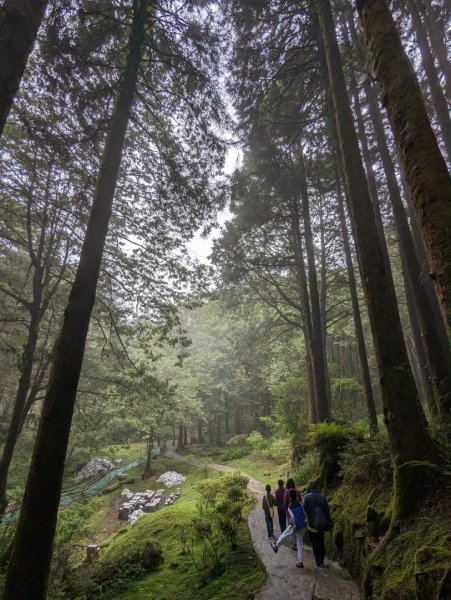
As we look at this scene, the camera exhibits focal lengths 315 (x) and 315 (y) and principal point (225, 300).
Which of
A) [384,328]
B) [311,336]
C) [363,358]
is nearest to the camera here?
[384,328]

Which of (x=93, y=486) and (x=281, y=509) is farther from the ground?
(x=281, y=509)

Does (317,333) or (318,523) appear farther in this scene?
(317,333)

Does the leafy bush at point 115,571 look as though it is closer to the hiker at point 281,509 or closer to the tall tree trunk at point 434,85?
the hiker at point 281,509

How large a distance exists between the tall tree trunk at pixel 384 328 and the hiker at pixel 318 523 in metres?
1.72

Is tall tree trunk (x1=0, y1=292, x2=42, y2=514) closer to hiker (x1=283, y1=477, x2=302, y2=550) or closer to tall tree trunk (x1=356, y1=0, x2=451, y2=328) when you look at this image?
hiker (x1=283, y1=477, x2=302, y2=550)

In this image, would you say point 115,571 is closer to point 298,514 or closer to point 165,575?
point 165,575

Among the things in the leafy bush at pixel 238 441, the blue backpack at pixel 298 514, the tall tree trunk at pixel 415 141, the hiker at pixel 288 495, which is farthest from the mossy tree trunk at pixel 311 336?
the leafy bush at pixel 238 441

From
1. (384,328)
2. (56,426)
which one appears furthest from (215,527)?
(384,328)

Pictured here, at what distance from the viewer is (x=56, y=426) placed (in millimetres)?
4113

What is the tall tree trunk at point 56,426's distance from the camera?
3.60 meters

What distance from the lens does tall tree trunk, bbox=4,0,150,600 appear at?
360cm

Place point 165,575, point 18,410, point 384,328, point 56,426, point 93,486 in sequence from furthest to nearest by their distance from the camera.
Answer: point 93,486 → point 18,410 → point 165,575 → point 384,328 → point 56,426

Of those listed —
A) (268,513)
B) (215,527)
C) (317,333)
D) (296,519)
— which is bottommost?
(215,527)

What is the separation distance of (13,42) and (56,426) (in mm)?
4655
